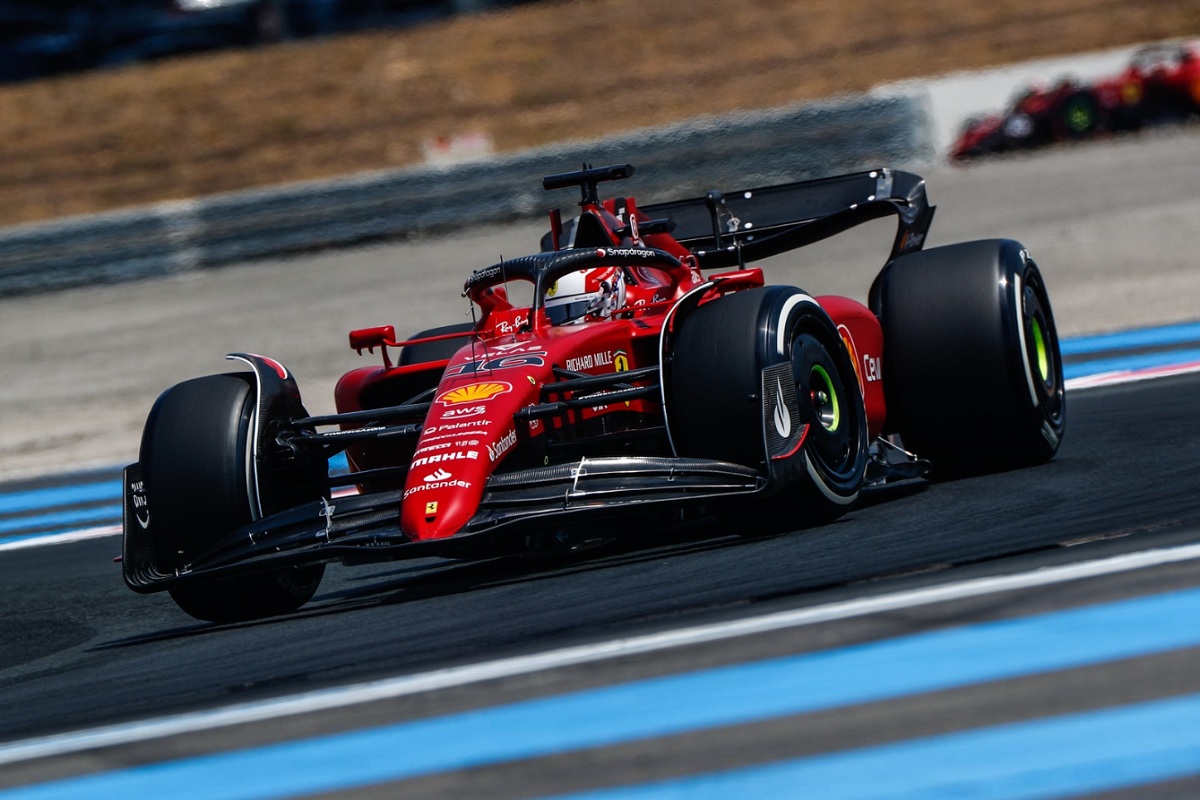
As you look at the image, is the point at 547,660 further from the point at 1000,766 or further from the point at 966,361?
the point at 966,361

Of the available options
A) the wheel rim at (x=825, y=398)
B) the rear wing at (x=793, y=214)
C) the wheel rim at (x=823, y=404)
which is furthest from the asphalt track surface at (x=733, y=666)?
the rear wing at (x=793, y=214)

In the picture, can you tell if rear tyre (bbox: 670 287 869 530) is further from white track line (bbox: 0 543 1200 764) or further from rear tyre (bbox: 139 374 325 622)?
rear tyre (bbox: 139 374 325 622)

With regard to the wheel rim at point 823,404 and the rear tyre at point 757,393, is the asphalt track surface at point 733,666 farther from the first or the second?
the wheel rim at point 823,404

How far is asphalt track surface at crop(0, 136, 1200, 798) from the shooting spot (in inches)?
136

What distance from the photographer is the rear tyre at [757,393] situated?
586 centimetres

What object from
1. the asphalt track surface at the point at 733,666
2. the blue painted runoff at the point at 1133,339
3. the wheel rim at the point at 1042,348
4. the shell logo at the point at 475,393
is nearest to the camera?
the asphalt track surface at the point at 733,666

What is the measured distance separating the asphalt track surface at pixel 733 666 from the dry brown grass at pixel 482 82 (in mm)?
18912

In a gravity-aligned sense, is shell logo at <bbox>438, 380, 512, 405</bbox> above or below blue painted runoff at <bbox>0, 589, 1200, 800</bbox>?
above

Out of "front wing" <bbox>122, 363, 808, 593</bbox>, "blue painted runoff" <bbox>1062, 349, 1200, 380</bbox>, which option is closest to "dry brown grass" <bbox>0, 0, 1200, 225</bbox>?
"blue painted runoff" <bbox>1062, 349, 1200, 380</bbox>

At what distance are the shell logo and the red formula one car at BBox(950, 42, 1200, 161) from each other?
1491 centimetres

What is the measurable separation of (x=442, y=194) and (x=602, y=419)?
1355 cm

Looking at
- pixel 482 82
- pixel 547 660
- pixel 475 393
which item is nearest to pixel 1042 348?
pixel 475 393

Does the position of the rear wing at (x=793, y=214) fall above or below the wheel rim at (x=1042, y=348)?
above

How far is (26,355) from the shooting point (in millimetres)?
16578
